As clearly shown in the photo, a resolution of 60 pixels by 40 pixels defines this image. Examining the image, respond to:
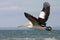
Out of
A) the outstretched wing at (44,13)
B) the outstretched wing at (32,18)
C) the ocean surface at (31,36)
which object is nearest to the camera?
the outstretched wing at (32,18)

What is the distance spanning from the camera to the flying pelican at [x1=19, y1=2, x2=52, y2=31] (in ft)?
29.4

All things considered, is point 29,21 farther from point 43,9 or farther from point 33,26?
point 43,9

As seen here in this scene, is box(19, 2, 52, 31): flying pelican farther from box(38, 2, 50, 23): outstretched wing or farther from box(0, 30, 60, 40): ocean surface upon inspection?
box(0, 30, 60, 40): ocean surface

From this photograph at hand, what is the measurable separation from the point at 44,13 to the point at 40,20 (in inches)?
23.4

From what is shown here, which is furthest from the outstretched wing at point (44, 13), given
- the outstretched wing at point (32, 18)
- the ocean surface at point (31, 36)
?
the ocean surface at point (31, 36)

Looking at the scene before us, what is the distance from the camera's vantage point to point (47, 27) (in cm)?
887

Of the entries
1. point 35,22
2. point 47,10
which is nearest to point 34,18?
point 35,22

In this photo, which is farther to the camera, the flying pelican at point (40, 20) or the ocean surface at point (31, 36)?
the ocean surface at point (31, 36)

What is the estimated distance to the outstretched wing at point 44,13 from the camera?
9.48m

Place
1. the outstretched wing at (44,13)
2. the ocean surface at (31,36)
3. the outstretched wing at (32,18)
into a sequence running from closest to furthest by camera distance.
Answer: the outstretched wing at (32,18), the outstretched wing at (44,13), the ocean surface at (31,36)

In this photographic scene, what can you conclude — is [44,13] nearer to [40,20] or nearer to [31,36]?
[40,20]

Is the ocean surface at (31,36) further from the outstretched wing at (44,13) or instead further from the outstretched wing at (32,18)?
the outstretched wing at (32,18)

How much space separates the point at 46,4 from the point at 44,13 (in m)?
0.48

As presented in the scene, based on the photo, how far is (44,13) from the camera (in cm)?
994
